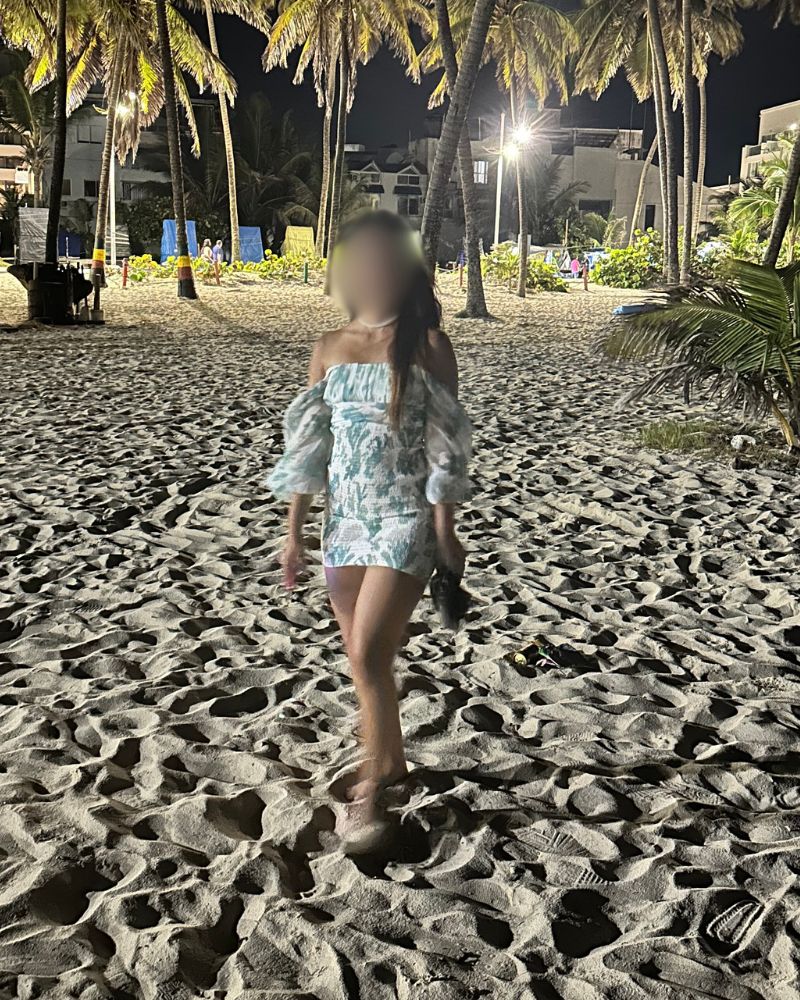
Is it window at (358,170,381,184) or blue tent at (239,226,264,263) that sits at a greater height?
window at (358,170,381,184)

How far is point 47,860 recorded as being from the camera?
9.71ft

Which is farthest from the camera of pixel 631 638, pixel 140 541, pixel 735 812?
pixel 140 541

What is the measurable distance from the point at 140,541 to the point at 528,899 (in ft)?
11.9

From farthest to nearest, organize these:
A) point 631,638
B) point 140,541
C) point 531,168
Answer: point 531,168
point 140,541
point 631,638

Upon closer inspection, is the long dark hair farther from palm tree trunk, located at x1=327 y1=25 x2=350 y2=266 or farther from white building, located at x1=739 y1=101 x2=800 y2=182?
white building, located at x1=739 y1=101 x2=800 y2=182

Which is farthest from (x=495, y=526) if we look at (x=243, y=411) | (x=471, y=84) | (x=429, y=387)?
(x=471, y=84)

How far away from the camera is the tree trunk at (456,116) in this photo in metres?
14.3

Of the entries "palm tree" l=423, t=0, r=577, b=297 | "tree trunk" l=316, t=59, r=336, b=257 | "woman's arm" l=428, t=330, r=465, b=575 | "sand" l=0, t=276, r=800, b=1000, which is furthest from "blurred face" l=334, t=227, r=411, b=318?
"tree trunk" l=316, t=59, r=336, b=257

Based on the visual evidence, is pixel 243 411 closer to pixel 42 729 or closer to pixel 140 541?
pixel 140 541

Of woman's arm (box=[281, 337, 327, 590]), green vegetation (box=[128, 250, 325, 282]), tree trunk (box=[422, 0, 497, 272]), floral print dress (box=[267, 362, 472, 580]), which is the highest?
tree trunk (box=[422, 0, 497, 272])

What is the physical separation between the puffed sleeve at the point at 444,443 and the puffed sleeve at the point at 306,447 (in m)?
0.30

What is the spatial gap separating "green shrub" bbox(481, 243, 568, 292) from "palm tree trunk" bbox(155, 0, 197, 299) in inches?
429

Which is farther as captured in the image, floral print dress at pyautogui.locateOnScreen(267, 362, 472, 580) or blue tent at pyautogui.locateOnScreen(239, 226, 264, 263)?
blue tent at pyautogui.locateOnScreen(239, 226, 264, 263)

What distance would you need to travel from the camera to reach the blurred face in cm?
274
